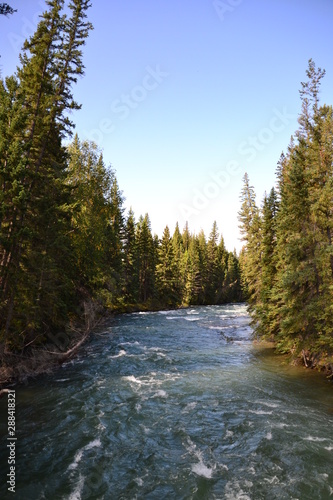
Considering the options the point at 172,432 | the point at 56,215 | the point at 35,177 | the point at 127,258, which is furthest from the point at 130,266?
the point at 172,432

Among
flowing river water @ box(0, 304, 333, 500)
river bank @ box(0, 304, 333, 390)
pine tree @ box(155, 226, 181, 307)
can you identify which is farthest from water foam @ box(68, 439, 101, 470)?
pine tree @ box(155, 226, 181, 307)

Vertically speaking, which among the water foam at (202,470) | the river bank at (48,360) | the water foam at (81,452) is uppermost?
the river bank at (48,360)

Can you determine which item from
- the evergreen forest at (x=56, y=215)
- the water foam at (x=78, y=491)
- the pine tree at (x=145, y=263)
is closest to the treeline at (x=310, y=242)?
the evergreen forest at (x=56, y=215)

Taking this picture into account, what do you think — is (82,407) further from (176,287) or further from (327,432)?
(176,287)

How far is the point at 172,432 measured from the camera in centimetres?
1194

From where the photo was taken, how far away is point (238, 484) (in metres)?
8.97

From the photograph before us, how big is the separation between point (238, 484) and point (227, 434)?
2.99 m

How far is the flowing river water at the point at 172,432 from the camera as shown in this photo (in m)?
8.91

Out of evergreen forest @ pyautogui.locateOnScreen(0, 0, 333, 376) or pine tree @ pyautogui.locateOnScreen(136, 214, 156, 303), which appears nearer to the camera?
evergreen forest @ pyautogui.locateOnScreen(0, 0, 333, 376)

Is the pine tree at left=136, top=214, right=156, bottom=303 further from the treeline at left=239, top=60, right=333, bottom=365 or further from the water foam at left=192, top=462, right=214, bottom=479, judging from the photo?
the water foam at left=192, top=462, right=214, bottom=479

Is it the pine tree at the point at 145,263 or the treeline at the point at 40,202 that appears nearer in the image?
the treeline at the point at 40,202

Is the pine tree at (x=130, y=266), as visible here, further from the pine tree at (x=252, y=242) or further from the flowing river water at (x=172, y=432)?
the flowing river water at (x=172, y=432)

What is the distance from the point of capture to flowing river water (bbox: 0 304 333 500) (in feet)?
29.2

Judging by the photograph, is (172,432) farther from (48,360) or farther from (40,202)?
(40,202)
